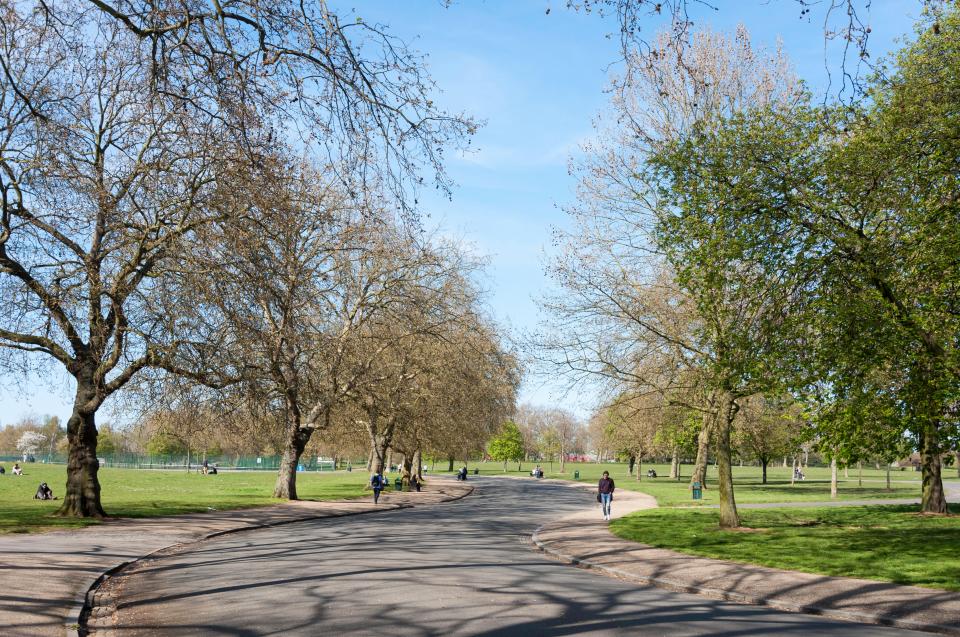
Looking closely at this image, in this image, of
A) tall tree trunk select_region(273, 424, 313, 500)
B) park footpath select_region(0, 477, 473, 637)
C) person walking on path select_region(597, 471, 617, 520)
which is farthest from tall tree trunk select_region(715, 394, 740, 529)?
tall tree trunk select_region(273, 424, 313, 500)

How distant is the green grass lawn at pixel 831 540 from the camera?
48.2ft

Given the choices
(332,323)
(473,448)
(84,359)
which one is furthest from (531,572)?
(473,448)

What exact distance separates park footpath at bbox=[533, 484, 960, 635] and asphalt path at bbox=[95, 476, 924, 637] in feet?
1.68

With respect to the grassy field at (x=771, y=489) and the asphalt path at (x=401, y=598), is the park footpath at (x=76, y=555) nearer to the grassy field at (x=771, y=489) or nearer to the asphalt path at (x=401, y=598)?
the asphalt path at (x=401, y=598)

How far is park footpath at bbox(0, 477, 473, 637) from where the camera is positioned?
916 cm

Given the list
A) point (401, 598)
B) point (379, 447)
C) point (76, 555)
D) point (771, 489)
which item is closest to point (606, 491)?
point (76, 555)

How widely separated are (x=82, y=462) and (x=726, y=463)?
61.7 ft

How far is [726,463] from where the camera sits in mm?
22109

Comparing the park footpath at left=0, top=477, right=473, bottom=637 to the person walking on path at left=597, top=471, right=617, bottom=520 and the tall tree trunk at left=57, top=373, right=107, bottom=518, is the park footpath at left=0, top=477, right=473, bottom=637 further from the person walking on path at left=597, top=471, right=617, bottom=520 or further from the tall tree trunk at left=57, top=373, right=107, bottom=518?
the person walking on path at left=597, top=471, right=617, bottom=520

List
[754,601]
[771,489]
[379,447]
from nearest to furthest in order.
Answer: [754,601]
[379,447]
[771,489]

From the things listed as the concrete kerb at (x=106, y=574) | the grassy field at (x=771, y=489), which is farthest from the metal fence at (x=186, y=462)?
the concrete kerb at (x=106, y=574)

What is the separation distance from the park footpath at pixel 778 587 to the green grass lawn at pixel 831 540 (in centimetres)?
87

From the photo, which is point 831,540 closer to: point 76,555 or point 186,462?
point 76,555

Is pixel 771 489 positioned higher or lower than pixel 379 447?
lower
